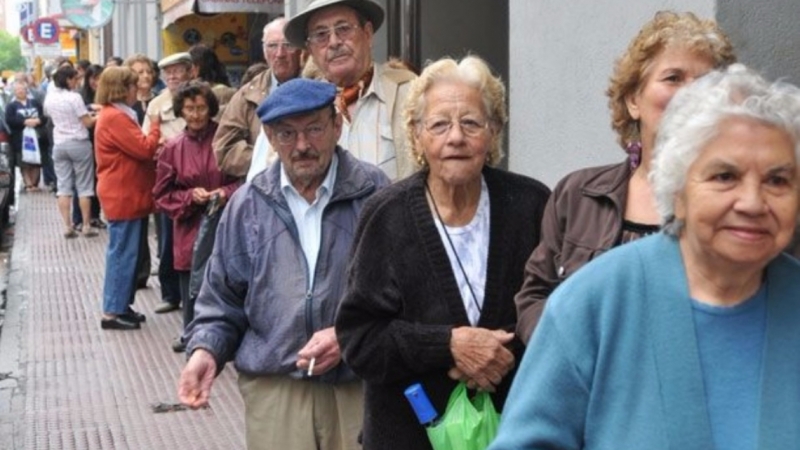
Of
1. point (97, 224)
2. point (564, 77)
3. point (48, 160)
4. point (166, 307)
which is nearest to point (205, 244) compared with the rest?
point (564, 77)

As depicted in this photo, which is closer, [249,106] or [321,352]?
[321,352]

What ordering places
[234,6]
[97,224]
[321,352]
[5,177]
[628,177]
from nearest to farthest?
[628,177]
[321,352]
[234,6]
[97,224]
[5,177]

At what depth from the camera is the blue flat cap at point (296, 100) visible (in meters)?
4.60

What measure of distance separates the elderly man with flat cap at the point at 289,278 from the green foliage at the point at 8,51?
124 meters

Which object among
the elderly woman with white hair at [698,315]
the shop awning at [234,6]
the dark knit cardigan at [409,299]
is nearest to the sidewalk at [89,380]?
the shop awning at [234,6]

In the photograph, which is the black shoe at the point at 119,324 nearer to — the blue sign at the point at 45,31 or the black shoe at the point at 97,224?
the black shoe at the point at 97,224

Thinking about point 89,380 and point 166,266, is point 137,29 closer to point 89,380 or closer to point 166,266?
point 166,266

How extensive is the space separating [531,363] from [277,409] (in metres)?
2.15

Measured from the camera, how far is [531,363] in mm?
2746

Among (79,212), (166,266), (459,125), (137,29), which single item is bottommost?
(79,212)

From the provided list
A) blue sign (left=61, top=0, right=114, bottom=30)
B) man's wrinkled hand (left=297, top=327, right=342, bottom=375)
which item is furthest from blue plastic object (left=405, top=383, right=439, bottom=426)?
blue sign (left=61, top=0, right=114, bottom=30)

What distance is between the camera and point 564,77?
6.12m

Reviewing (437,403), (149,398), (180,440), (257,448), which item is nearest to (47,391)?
(149,398)

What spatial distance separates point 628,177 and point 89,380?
686 centimetres
